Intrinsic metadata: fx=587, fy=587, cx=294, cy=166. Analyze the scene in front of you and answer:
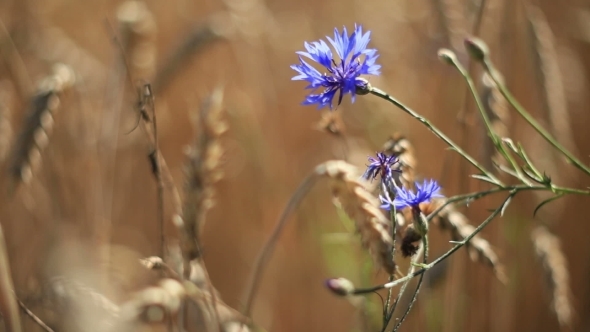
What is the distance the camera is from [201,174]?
1.96ft

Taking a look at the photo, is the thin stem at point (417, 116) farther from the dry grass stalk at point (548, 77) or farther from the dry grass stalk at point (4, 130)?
the dry grass stalk at point (4, 130)

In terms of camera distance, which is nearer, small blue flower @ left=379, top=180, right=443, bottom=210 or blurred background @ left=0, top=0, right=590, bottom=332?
small blue flower @ left=379, top=180, right=443, bottom=210

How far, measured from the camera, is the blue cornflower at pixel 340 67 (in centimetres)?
40

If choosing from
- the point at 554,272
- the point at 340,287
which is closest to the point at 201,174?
the point at 340,287

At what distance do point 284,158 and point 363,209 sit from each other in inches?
23.3

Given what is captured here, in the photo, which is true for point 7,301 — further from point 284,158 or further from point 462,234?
point 284,158

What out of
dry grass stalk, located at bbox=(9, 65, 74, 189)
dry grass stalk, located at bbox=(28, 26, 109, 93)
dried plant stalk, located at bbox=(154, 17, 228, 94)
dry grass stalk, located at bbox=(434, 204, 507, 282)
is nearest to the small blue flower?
dry grass stalk, located at bbox=(434, 204, 507, 282)

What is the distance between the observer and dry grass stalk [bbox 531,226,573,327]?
672mm

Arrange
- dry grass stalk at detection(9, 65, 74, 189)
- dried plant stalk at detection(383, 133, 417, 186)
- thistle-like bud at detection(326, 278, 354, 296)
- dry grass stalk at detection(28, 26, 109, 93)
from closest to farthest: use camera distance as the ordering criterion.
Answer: thistle-like bud at detection(326, 278, 354, 296) → dried plant stalk at detection(383, 133, 417, 186) → dry grass stalk at detection(9, 65, 74, 189) → dry grass stalk at detection(28, 26, 109, 93)

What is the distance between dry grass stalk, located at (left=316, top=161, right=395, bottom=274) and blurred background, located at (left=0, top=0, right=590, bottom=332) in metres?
0.08

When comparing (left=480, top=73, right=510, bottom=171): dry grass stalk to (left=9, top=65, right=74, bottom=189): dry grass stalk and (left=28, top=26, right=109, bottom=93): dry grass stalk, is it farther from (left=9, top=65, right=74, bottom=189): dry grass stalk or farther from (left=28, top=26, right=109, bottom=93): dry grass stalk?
(left=28, top=26, right=109, bottom=93): dry grass stalk

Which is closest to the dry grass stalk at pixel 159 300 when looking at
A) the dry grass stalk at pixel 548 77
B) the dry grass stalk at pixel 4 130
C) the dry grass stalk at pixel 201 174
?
the dry grass stalk at pixel 201 174

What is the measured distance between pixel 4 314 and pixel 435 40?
815 mm

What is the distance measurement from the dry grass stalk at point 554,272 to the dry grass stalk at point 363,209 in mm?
295
